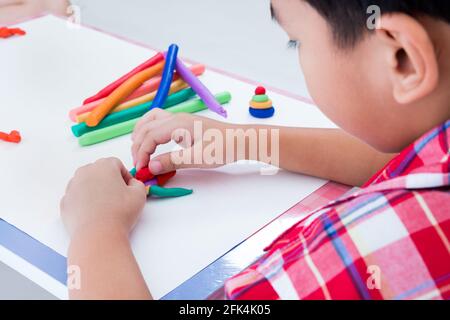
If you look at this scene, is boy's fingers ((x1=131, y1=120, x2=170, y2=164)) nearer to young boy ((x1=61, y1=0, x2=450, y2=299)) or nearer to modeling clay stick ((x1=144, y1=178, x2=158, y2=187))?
modeling clay stick ((x1=144, y1=178, x2=158, y2=187))

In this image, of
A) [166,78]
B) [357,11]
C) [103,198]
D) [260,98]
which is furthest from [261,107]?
[357,11]

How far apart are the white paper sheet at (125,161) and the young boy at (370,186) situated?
0.05 metres

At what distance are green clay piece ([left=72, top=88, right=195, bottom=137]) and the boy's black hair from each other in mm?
366

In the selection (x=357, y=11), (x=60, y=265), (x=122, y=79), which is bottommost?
(x=60, y=265)

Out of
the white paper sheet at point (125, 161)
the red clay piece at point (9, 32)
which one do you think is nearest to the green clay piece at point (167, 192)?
the white paper sheet at point (125, 161)

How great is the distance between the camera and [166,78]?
2.66 feet

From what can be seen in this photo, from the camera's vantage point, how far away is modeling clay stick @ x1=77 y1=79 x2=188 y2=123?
76 centimetres

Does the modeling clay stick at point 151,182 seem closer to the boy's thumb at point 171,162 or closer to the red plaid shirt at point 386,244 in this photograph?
the boy's thumb at point 171,162

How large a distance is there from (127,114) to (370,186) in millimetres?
396

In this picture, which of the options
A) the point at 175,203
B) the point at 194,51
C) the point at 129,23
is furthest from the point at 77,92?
the point at 129,23

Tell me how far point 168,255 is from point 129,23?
1.70 metres

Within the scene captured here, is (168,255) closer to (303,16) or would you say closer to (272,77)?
(303,16)

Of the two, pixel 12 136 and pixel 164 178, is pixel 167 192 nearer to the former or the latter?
pixel 164 178

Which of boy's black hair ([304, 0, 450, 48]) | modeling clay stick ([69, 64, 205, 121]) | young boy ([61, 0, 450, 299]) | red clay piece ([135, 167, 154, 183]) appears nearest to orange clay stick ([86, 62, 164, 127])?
modeling clay stick ([69, 64, 205, 121])
